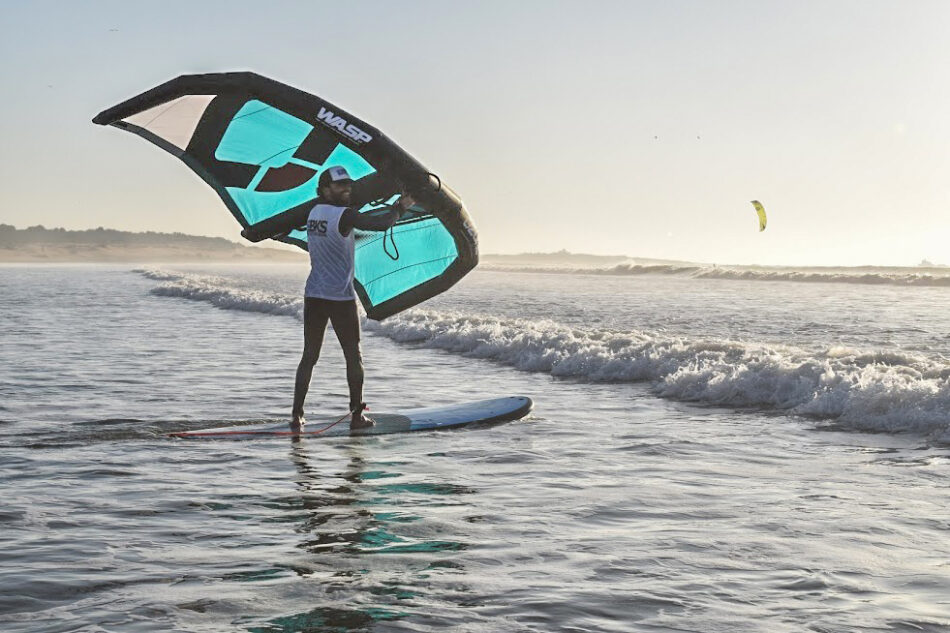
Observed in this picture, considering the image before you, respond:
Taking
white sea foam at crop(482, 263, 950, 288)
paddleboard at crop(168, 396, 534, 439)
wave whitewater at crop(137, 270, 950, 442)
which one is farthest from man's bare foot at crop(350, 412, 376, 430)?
white sea foam at crop(482, 263, 950, 288)

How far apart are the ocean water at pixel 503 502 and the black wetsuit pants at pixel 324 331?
51 cm

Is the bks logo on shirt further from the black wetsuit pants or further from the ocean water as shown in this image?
the ocean water

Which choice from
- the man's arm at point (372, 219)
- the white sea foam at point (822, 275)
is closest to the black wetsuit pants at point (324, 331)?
the man's arm at point (372, 219)

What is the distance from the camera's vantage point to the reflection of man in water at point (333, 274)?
26.1 ft

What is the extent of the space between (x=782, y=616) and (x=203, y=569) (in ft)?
7.85

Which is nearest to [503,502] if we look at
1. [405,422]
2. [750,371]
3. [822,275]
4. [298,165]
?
[405,422]

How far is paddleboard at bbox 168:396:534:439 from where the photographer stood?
26.5 feet

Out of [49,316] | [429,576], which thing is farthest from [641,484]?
[49,316]

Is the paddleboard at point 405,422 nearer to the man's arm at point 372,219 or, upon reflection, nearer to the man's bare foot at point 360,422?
the man's bare foot at point 360,422

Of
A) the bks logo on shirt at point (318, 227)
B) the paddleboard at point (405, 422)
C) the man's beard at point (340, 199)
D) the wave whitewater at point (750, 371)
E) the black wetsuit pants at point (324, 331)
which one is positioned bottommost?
the paddleboard at point (405, 422)

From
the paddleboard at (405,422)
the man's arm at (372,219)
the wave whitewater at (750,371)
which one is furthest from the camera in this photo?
the wave whitewater at (750,371)

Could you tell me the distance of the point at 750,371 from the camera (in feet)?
38.0

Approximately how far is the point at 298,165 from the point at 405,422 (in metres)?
2.54

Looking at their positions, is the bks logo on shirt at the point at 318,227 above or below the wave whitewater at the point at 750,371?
above
